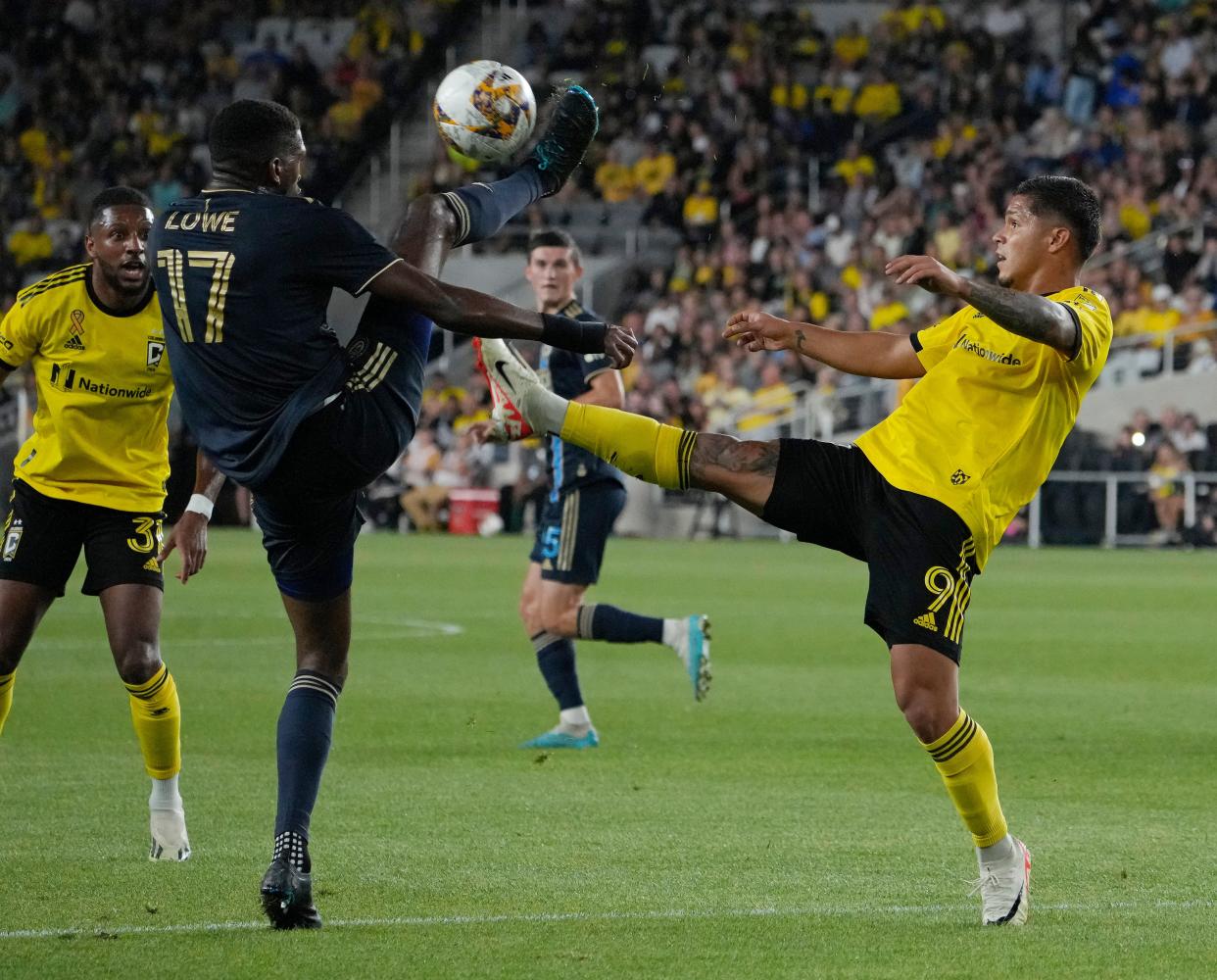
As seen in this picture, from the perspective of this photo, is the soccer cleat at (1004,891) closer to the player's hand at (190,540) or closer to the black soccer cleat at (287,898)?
the black soccer cleat at (287,898)

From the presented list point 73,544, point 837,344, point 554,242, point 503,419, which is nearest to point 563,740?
point 554,242

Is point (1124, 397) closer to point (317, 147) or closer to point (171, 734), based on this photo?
point (317, 147)

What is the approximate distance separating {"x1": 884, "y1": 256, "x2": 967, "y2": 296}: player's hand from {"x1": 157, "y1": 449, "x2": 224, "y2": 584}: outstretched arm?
7.36 ft

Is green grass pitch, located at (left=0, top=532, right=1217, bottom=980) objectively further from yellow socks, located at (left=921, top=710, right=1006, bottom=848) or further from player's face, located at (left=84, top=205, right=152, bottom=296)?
player's face, located at (left=84, top=205, right=152, bottom=296)

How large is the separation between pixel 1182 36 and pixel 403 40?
45.4 feet

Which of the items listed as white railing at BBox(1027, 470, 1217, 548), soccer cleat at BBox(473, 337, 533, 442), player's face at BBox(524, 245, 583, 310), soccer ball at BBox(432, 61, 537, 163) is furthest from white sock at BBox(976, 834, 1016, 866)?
white railing at BBox(1027, 470, 1217, 548)

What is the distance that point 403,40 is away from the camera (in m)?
35.8

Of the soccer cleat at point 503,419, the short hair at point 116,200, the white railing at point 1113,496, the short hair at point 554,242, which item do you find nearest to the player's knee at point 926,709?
the soccer cleat at point 503,419

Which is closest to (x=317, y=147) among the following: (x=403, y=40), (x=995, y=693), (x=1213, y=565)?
(x=403, y=40)

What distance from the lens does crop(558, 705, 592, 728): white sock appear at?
944 centimetres

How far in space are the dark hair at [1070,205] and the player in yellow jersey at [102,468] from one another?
2.93 metres

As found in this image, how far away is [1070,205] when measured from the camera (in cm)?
568

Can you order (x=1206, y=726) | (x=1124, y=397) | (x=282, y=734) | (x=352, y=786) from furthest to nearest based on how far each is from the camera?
(x=1124, y=397)
(x=1206, y=726)
(x=352, y=786)
(x=282, y=734)

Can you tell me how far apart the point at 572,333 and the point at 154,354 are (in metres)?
2.03
